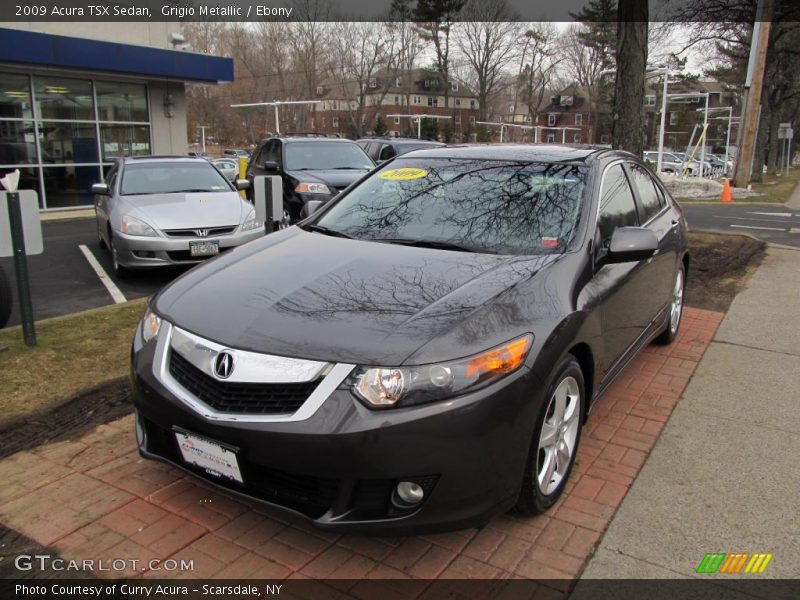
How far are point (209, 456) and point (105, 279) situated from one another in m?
6.02

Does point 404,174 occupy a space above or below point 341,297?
above

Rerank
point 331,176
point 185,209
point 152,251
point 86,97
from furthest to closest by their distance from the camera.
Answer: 1. point 86,97
2. point 331,176
3. point 185,209
4. point 152,251

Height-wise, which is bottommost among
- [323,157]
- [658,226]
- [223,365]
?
[223,365]

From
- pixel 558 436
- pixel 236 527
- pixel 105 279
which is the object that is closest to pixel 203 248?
pixel 105 279

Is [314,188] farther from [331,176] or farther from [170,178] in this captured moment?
[170,178]

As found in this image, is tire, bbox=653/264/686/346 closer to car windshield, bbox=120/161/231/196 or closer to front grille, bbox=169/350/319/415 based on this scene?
front grille, bbox=169/350/319/415

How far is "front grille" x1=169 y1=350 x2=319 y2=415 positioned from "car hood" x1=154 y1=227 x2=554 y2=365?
0.14 meters

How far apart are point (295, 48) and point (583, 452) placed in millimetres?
60448

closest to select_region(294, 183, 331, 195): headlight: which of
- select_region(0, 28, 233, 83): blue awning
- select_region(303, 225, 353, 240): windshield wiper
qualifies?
select_region(303, 225, 353, 240): windshield wiper

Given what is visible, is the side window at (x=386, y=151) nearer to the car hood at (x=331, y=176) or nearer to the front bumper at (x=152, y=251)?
the car hood at (x=331, y=176)

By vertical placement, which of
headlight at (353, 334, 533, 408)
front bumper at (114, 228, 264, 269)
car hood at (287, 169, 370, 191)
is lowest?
front bumper at (114, 228, 264, 269)

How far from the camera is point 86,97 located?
15.9m

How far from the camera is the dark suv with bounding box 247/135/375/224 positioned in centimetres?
1005

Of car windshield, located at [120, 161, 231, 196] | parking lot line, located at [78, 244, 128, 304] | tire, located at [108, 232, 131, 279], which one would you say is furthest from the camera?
car windshield, located at [120, 161, 231, 196]
